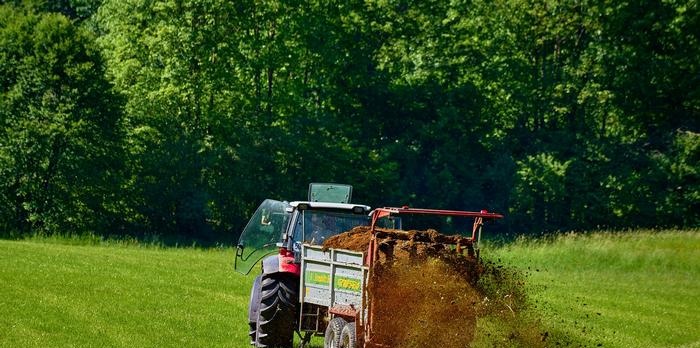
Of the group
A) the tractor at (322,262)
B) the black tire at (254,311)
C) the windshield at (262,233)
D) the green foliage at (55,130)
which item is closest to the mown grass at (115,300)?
the black tire at (254,311)

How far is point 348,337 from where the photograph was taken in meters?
14.8

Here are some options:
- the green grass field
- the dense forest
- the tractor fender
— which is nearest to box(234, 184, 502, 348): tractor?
the tractor fender

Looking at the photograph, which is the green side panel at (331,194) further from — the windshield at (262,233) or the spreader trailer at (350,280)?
the spreader trailer at (350,280)

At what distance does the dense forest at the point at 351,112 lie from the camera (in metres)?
52.8

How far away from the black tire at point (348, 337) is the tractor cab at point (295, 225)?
8.34 ft

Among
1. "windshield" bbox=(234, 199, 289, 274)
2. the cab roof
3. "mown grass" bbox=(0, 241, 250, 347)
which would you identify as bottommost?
"mown grass" bbox=(0, 241, 250, 347)

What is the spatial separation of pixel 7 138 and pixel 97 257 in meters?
18.0

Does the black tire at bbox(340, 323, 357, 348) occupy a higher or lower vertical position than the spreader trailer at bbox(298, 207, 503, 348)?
lower

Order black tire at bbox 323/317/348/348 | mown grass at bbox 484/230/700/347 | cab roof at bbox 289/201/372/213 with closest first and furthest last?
1. black tire at bbox 323/317/348/348
2. cab roof at bbox 289/201/372/213
3. mown grass at bbox 484/230/700/347

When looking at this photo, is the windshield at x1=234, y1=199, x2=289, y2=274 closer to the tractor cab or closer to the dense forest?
the tractor cab

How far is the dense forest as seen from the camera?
173 feet

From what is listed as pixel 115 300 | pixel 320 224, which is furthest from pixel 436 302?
pixel 115 300

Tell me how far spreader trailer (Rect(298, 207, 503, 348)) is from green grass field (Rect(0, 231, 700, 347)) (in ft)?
3.80

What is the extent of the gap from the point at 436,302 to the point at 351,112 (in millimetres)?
47311
